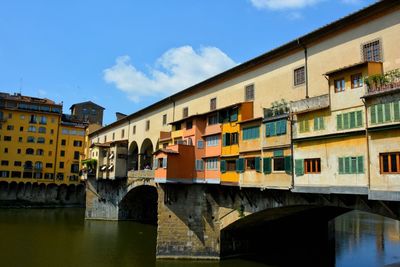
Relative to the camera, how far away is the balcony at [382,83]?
1523 cm

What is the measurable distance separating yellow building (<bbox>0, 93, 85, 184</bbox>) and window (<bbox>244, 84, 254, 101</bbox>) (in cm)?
5779

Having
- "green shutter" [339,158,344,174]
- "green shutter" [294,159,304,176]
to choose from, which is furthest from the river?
"green shutter" [339,158,344,174]

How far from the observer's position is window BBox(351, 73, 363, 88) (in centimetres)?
1691

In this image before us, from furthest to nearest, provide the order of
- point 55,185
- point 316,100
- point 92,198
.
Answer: point 55,185
point 92,198
point 316,100

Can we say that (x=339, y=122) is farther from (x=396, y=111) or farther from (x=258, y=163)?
(x=258, y=163)

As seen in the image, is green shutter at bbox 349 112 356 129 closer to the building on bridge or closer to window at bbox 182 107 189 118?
the building on bridge

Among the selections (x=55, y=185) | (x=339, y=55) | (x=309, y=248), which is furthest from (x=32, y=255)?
(x=55, y=185)

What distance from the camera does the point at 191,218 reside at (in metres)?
28.2

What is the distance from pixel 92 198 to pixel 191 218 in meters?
29.8

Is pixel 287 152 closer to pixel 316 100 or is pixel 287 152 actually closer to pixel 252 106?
pixel 316 100

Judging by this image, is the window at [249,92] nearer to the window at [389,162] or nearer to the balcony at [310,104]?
the balcony at [310,104]

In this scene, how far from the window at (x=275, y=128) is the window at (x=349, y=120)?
3839 mm

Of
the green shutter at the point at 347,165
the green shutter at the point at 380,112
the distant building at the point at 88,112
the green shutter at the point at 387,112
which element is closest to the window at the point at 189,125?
the green shutter at the point at 347,165

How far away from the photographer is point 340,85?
1781cm
